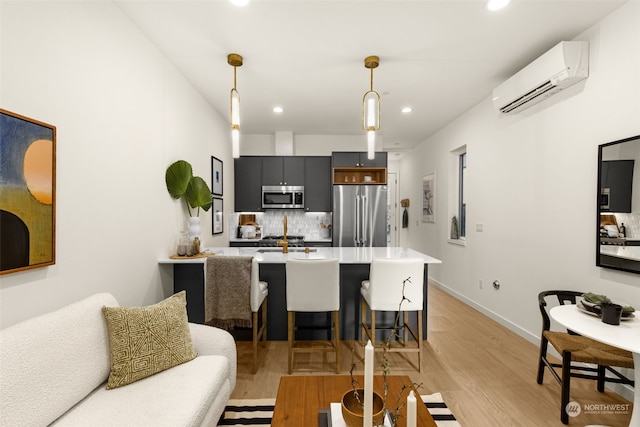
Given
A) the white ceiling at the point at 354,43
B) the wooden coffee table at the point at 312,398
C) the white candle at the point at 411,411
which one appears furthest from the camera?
the white ceiling at the point at 354,43

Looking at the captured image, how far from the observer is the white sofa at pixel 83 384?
3.96ft

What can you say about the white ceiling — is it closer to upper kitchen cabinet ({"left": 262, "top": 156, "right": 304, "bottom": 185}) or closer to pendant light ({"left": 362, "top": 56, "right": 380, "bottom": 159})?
pendant light ({"left": 362, "top": 56, "right": 380, "bottom": 159})

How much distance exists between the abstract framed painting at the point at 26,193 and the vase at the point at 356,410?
1.61m

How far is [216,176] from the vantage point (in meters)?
4.44

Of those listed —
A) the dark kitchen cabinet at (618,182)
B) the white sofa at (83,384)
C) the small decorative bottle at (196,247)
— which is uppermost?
the dark kitchen cabinet at (618,182)

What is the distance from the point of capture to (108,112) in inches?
84.4

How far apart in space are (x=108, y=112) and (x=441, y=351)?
11.3ft

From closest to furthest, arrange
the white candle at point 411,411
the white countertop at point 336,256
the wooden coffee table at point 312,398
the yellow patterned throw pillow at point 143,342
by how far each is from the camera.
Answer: the white candle at point 411,411, the wooden coffee table at point 312,398, the yellow patterned throw pillow at point 143,342, the white countertop at point 336,256

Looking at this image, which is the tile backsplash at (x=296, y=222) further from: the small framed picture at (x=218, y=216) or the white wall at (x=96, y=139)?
the white wall at (x=96, y=139)

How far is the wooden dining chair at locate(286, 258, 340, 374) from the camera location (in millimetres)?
2570

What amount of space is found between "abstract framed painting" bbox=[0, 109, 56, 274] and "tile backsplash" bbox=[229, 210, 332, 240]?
411 cm

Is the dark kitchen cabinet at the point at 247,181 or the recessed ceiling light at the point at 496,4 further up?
the recessed ceiling light at the point at 496,4

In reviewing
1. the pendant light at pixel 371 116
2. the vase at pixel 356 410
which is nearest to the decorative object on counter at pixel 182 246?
the pendant light at pixel 371 116

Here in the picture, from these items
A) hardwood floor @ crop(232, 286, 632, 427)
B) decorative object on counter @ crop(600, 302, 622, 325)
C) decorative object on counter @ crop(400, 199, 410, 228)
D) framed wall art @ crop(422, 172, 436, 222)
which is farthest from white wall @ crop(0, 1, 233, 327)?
decorative object on counter @ crop(400, 199, 410, 228)
